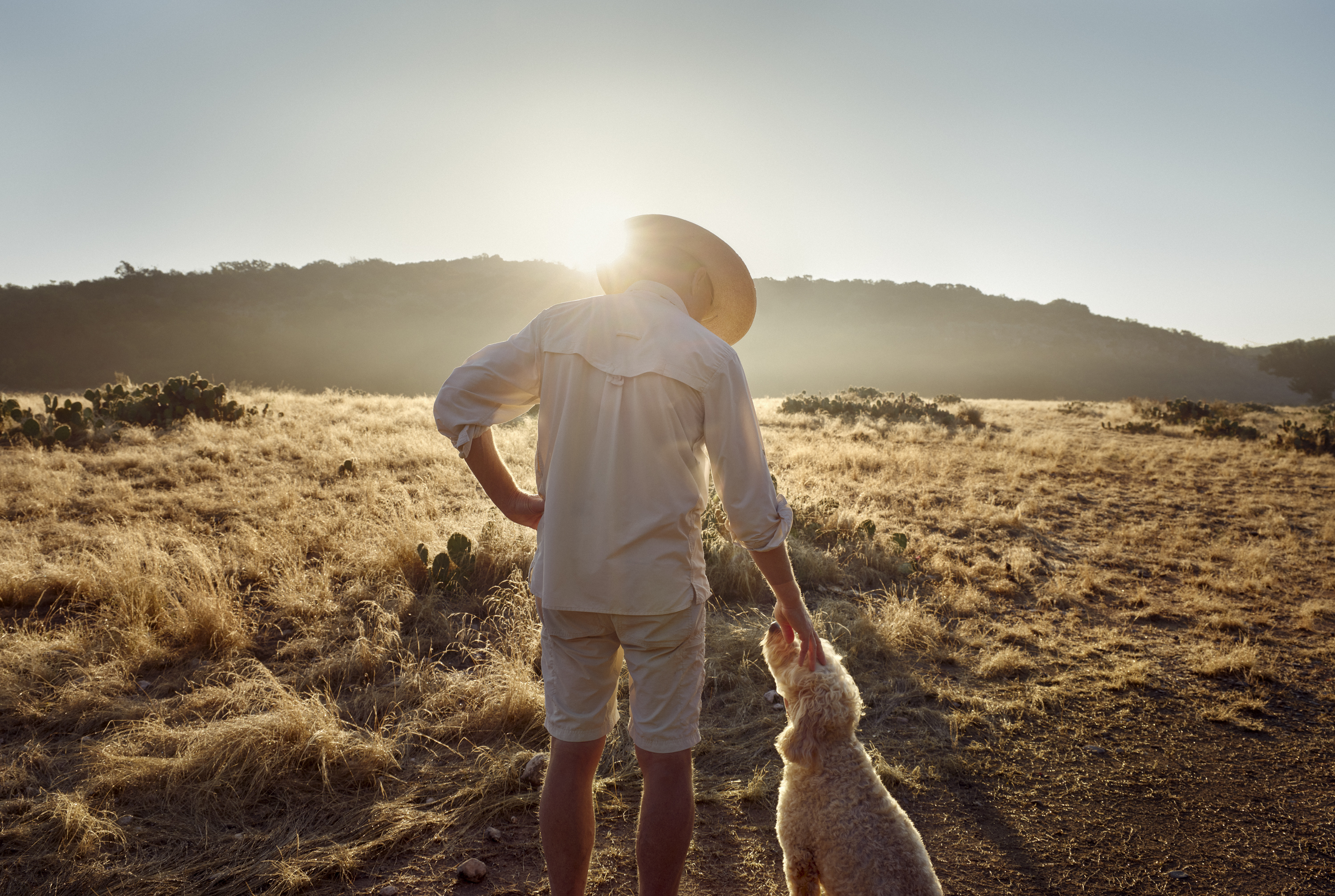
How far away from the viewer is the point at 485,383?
1.79m

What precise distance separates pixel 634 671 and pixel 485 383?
36.9 inches

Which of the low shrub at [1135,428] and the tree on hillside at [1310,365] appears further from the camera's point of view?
the tree on hillside at [1310,365]

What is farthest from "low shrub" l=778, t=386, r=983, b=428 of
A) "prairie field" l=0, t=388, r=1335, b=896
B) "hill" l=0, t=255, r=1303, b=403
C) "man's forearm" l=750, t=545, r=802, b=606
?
"hill" l=0, t=255, r=1303, b=403

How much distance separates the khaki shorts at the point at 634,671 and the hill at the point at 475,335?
37.1 m

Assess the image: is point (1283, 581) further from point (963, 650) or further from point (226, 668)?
point (226, 668)

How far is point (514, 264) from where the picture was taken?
70.8 metres

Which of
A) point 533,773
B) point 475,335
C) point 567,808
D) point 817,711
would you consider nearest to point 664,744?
point 567,808

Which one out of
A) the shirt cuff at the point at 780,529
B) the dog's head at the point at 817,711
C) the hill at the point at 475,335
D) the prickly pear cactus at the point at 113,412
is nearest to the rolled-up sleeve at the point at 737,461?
the shirt cuff at the point at 780,529

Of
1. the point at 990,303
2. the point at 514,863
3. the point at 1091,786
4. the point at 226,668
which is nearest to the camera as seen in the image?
the point at 514,863

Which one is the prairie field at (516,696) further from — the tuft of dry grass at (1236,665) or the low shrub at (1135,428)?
the low shrub at (1135,428)

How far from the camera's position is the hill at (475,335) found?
4341 centimetres

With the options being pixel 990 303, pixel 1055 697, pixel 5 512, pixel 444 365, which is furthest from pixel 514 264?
pixel 1055 697

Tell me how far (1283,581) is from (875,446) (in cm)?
783

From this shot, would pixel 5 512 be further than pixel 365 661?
Yes
